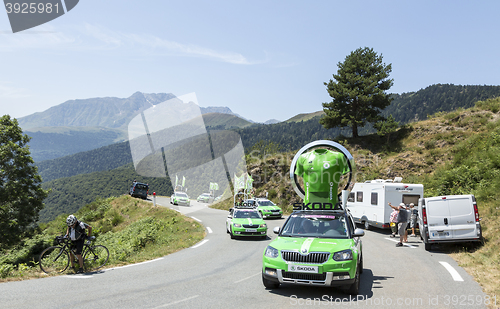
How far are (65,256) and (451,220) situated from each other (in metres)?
12.7

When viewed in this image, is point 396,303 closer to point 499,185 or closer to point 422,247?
point 422,247

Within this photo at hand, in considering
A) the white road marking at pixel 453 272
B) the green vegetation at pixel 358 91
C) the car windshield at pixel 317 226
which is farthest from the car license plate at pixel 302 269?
the green vegetation at pixel 358 91

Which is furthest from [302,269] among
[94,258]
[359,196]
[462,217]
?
[359,196]

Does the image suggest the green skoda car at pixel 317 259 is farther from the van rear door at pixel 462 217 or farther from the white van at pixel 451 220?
the van rear door at pixel 462 217

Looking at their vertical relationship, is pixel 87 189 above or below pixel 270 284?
below

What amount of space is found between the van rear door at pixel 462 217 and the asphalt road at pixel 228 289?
6.08ft

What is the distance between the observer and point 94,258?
9.26 m

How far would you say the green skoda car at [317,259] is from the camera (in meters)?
5.98

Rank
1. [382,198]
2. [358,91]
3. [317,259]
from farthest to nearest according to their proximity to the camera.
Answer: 1. [358,91]
2. [382,198]
3. [317,259]

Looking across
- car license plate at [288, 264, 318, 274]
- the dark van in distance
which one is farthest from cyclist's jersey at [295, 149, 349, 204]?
the dark van in distance

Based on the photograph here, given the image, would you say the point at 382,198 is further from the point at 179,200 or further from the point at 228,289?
the point at 179,200

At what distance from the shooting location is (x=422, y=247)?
42.5 ft

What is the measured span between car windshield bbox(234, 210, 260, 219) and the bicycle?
809cm

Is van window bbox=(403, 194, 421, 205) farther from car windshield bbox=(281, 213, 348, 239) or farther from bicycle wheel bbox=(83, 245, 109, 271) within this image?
bicycle wheel bbox=(83, 245, 109, 271)
